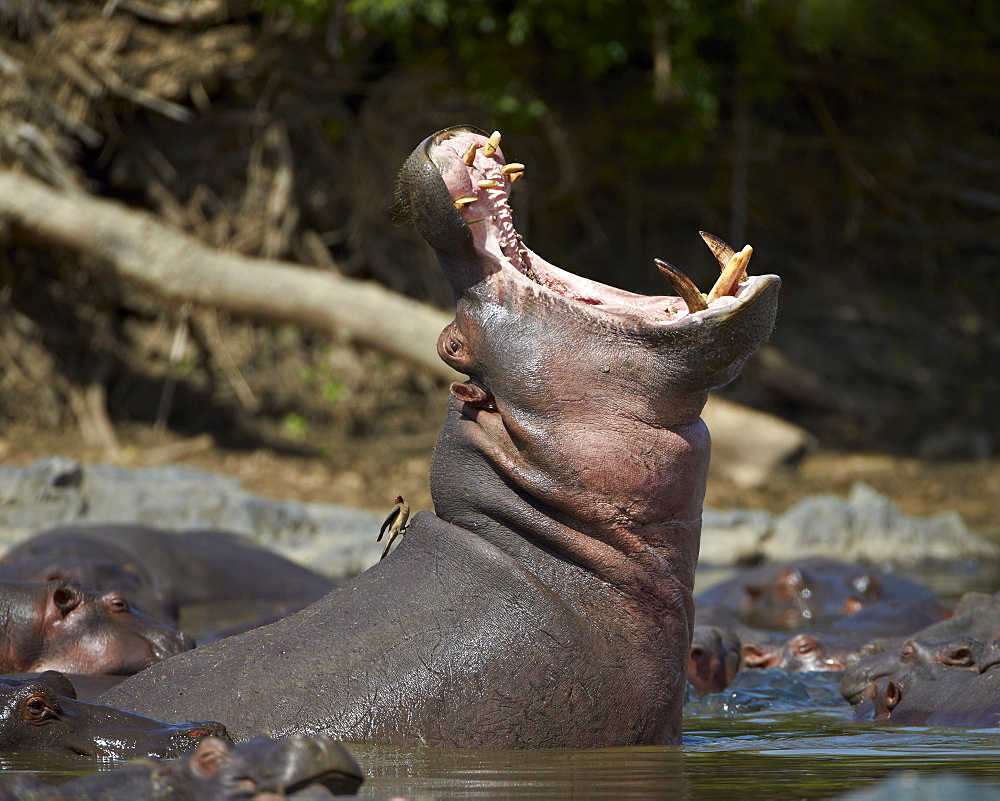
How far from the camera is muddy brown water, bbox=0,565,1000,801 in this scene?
111 inches

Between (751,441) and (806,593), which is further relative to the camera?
(751,441)

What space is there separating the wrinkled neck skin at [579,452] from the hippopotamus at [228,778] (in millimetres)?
1181

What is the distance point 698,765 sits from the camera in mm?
3248

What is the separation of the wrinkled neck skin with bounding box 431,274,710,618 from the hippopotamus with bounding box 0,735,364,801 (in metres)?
1.18

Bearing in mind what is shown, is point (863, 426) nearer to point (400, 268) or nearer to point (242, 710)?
point (400, 268)

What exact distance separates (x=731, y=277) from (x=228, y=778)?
1.89 metres

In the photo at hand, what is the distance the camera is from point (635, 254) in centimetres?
1662

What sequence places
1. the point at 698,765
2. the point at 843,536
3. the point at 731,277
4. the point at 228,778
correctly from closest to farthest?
the point at 228,778 < the point at 698,765 < the point at 731,277 < the point at 843,536

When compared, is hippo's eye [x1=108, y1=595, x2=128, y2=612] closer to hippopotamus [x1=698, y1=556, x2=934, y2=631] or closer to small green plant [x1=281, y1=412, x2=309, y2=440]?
hippopotamus [x1=698, y1=556, x2=934, y2=631]

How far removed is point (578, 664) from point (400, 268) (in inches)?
445

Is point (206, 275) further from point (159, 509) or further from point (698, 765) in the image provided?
point (698, 765)

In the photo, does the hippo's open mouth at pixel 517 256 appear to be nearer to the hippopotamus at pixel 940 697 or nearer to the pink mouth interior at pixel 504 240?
the pink mouth interior at pixel 504 240

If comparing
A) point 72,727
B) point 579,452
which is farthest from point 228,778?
point 579,452

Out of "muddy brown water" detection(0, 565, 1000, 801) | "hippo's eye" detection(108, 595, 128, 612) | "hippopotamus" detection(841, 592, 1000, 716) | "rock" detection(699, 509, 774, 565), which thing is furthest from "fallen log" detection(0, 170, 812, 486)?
"muddy brown water" detection(0, 565, 1000, 801)
